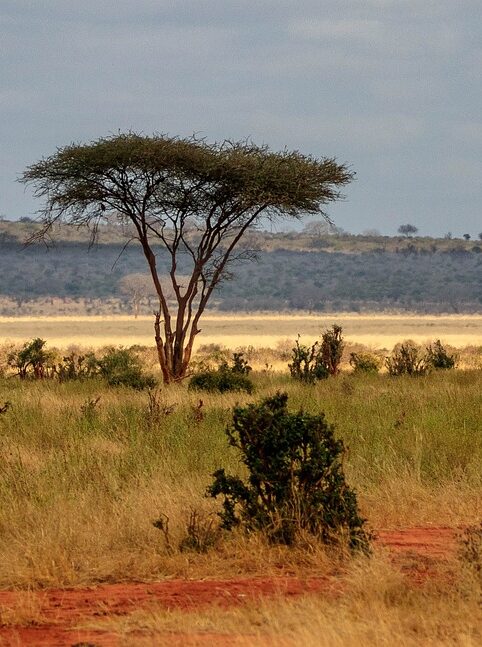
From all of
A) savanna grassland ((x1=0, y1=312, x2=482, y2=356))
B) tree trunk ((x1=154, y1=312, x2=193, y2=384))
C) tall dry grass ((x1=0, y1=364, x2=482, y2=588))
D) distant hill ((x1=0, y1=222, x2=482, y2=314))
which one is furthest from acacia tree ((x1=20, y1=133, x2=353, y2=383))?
distant hill ((x1=0, y1=222, x2=482, y2=314))

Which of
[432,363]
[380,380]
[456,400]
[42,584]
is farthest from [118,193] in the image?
[42,584]

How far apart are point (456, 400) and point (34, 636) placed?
32.7ft

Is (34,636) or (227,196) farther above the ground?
(227,196)

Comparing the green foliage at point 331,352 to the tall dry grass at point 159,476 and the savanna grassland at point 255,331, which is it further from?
the savanna grassland at point 255,331

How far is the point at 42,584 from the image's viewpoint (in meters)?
6.66

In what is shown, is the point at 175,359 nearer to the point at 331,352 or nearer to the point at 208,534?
the point at 331,352

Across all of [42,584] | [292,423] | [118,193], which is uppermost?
[118,193]

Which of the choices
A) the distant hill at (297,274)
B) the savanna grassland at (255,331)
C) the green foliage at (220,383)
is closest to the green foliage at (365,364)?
the green foliage at (220,383)

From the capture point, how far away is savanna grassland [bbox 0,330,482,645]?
18.3ft

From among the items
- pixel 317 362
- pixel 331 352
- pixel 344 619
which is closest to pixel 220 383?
pixel 317 362

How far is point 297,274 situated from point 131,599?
354 ft

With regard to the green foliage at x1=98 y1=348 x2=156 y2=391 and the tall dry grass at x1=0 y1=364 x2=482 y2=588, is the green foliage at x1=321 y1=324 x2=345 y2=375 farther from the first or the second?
the tall dry grass at x1=0 y1=364 x2=482 y2=588

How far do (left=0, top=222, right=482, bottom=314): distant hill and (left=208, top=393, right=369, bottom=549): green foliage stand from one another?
307 feet

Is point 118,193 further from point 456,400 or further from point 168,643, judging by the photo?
point 168,643
